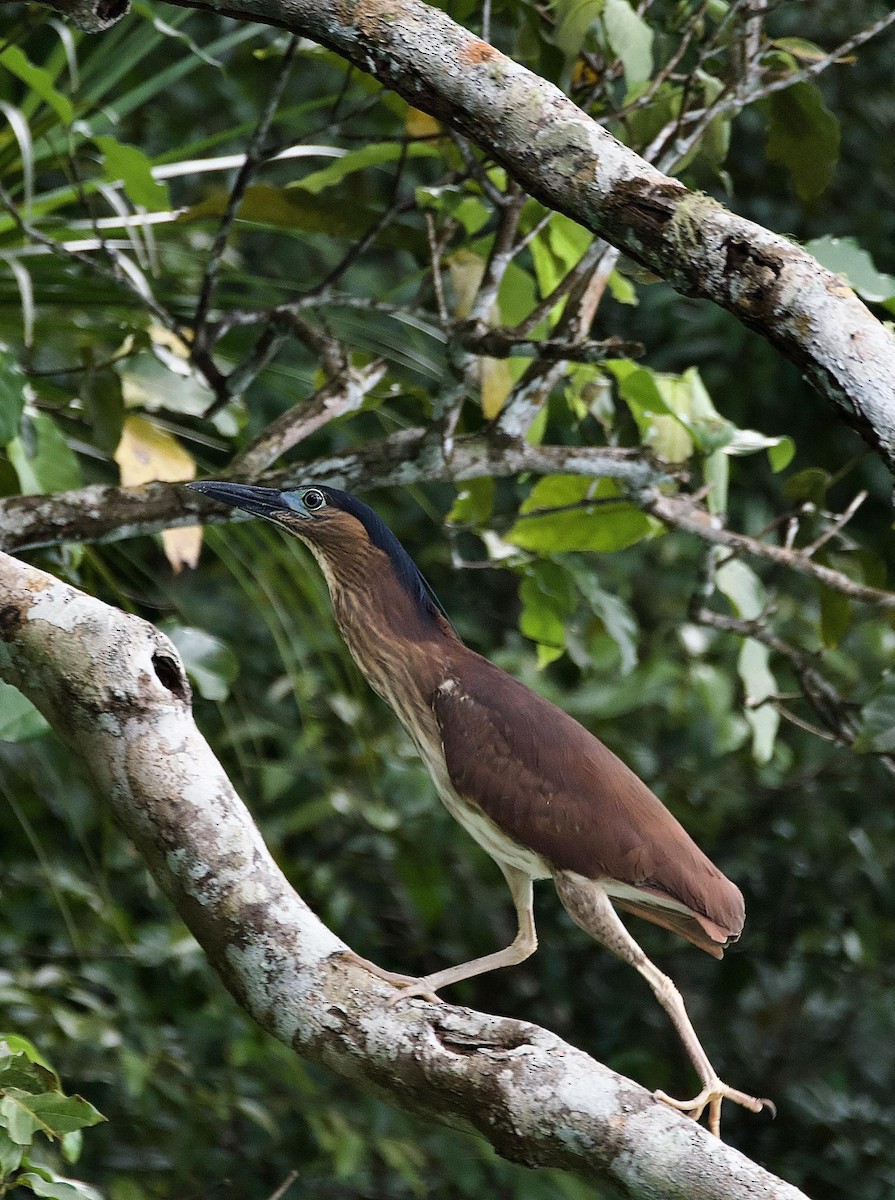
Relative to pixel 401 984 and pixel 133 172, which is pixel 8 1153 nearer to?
pixel 401 984

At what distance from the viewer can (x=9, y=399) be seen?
1951 mm

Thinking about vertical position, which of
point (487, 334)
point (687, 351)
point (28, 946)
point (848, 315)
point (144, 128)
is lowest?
point (28, 946)

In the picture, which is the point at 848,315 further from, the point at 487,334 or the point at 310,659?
the point at 310,659

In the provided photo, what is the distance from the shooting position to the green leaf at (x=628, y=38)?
204 centimetres

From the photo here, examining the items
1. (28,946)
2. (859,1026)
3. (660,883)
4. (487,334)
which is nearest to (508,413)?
(487,334)

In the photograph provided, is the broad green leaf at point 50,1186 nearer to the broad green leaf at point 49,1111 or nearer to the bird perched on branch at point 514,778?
the broad green leaf at point 49,1111

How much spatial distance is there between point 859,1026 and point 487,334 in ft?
8.23

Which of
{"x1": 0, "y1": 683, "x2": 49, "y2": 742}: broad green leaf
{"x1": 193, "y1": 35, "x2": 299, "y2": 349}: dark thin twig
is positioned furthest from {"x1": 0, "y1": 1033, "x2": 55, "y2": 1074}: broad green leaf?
{"x1": 193, "y1": 35, "x2": 299, "y2": 349}: dark thin twig

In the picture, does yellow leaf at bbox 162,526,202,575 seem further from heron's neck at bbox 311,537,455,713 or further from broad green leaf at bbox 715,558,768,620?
broad green leaf at bbox 715,558,768,620

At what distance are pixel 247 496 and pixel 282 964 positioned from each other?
0.62 metres

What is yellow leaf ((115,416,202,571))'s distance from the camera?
2229 millimetres

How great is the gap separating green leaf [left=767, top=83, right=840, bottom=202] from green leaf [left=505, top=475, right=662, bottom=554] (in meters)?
0.56

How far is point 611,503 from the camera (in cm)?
228

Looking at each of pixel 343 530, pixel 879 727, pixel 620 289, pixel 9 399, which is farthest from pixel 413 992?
A: pixel 620 289
